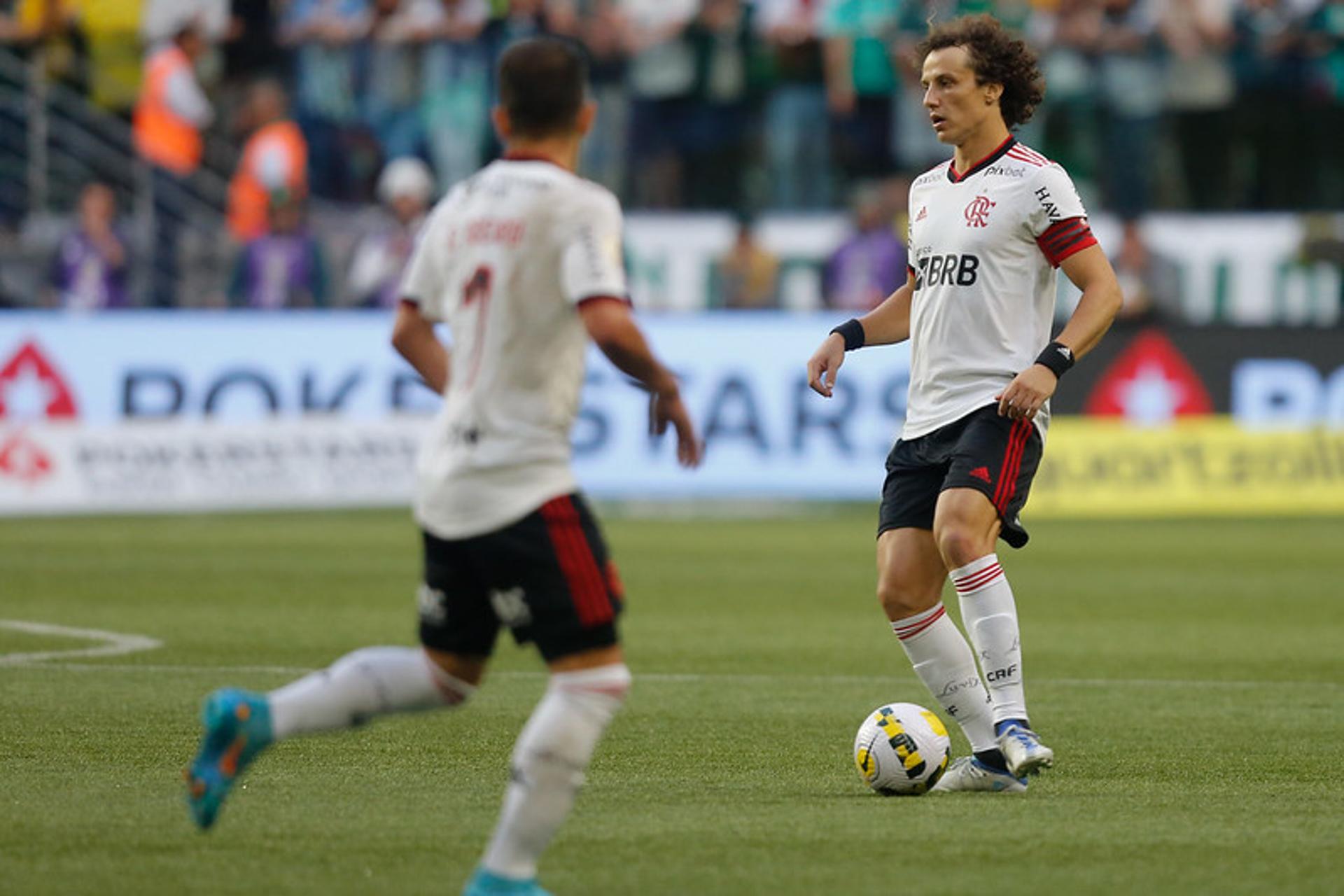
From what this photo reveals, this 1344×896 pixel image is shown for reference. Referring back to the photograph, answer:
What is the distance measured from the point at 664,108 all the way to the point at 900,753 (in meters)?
16.3

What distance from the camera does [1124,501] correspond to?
19531 millimetres

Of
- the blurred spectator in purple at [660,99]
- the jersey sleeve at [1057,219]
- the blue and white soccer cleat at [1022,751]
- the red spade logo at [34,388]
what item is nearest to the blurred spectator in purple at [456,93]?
the blurred spectator in purple at [660,99]

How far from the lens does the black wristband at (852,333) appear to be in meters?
7.44

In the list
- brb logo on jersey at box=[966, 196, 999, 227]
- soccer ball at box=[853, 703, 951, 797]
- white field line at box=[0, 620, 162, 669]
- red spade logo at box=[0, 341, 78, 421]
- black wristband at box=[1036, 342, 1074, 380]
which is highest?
brb logo on jersey at box=[966, 196, 999, 227]

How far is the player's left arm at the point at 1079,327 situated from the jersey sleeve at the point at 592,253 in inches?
79.9

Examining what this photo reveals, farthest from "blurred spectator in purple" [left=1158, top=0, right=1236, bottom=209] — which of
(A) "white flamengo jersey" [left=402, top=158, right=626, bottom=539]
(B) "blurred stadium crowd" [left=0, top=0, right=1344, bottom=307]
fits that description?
(A) "white flamengo jersey" [left=402, top=158, right=626, bottom=539]

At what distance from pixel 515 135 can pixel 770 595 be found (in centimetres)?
856

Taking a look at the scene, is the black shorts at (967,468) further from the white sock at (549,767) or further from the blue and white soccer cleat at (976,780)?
the white sock at (549,767)

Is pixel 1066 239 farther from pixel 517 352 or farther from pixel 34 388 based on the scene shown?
pixel 34 388

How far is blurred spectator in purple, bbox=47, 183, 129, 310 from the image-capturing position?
21.0 meters

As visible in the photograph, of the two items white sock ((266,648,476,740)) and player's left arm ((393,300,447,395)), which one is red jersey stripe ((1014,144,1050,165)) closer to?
player's left arm ((393,300,447,395))

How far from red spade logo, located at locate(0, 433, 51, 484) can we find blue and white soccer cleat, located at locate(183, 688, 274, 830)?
14063 mm

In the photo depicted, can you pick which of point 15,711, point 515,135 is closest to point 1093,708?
point 15,711

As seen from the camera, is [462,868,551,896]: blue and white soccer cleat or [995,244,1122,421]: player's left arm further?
[995,244,1122,421]: player's left arm
